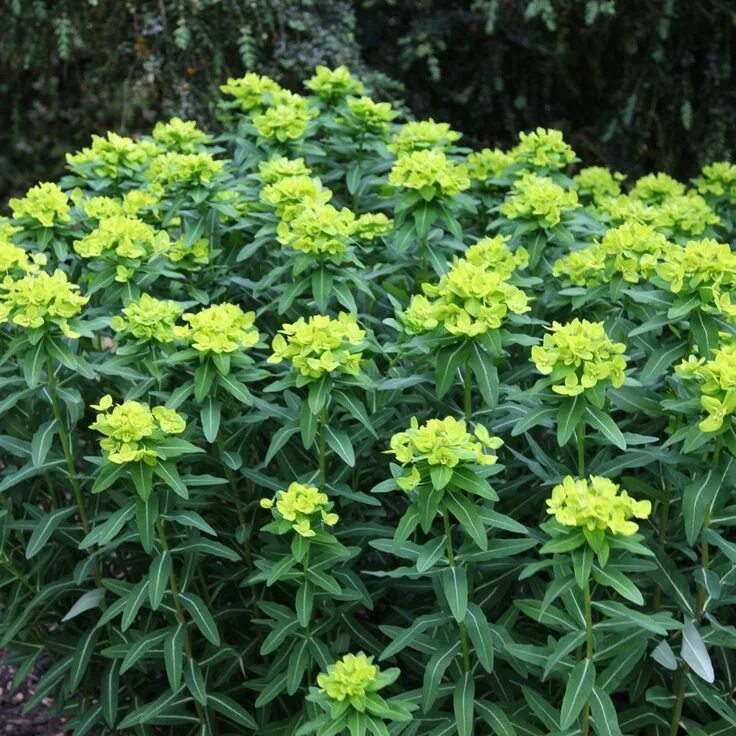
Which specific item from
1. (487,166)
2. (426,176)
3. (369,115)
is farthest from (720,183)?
(426,176)

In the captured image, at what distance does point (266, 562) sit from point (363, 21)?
5.06 m

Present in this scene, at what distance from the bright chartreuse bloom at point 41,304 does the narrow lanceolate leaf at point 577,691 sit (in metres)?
1.36

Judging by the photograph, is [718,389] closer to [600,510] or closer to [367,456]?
[600,510]

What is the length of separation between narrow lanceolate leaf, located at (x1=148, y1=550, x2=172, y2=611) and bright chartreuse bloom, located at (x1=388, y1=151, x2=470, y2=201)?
115 cm

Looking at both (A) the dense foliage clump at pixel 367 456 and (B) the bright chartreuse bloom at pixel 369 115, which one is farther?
(B) the bright chartreuse bloom at pixel 369 115

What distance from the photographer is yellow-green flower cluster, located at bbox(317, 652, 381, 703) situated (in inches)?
81.3

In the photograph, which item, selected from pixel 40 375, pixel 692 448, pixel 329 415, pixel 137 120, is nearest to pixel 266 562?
pixel 329 415

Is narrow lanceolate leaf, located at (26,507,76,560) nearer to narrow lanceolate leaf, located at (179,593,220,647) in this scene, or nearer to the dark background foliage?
narrow lanceolate leaf, located at (179,593,220,647)

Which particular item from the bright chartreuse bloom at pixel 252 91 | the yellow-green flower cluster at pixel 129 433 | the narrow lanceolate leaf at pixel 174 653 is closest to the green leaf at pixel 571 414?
the yellow-green flower cluster at pixel 129 433

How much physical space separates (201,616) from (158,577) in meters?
0.17

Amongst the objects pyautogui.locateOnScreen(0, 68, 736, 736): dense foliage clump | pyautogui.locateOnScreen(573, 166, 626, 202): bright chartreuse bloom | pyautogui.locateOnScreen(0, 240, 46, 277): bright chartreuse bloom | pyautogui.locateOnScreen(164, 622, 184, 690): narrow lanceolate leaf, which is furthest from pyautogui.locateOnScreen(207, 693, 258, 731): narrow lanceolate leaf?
pyautogui.locateOnScreen(573, 166, 626, 202): bright chartreuse bloom

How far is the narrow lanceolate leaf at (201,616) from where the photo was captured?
255 centimetres

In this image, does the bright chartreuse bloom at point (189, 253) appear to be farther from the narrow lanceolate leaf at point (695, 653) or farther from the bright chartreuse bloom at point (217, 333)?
the narrow lanceolate leaf at point (695, 653)

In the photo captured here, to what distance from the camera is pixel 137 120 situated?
21.8ft
